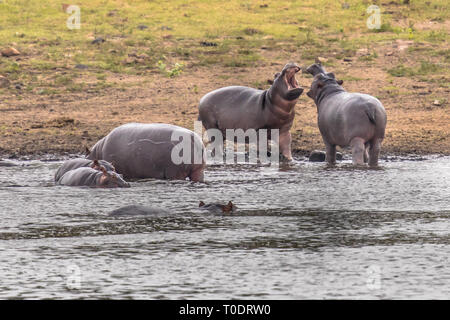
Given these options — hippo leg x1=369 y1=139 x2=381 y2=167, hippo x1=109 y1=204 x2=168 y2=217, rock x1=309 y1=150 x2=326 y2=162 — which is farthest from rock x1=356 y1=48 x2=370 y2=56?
hippo x1=109 y1=204 x2=168 y2=217

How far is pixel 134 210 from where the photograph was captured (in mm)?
8883

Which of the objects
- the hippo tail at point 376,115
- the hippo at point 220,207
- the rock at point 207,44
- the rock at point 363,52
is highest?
the rock at point 207,44

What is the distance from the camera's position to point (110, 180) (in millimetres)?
10289

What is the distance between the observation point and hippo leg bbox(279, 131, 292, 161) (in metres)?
13.6

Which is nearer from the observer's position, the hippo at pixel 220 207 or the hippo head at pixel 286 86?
the hippo at pixel 220 207

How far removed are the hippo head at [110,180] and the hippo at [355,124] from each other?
329 centimetres

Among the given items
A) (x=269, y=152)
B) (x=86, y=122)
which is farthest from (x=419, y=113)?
(x=86, y=122)

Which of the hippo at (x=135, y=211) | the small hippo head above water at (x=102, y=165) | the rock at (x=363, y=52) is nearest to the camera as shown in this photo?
the hippo at (x=135, y=211)

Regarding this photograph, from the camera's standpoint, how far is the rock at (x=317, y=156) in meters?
13.4

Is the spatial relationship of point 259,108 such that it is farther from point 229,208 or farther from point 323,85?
point 229,208

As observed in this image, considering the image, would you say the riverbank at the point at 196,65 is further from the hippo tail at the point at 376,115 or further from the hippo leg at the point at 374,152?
the hippo tail at the point at 376,115

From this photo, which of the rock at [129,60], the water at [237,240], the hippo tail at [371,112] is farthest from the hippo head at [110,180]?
the rock at [129,60]

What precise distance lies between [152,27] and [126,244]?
15.9m
